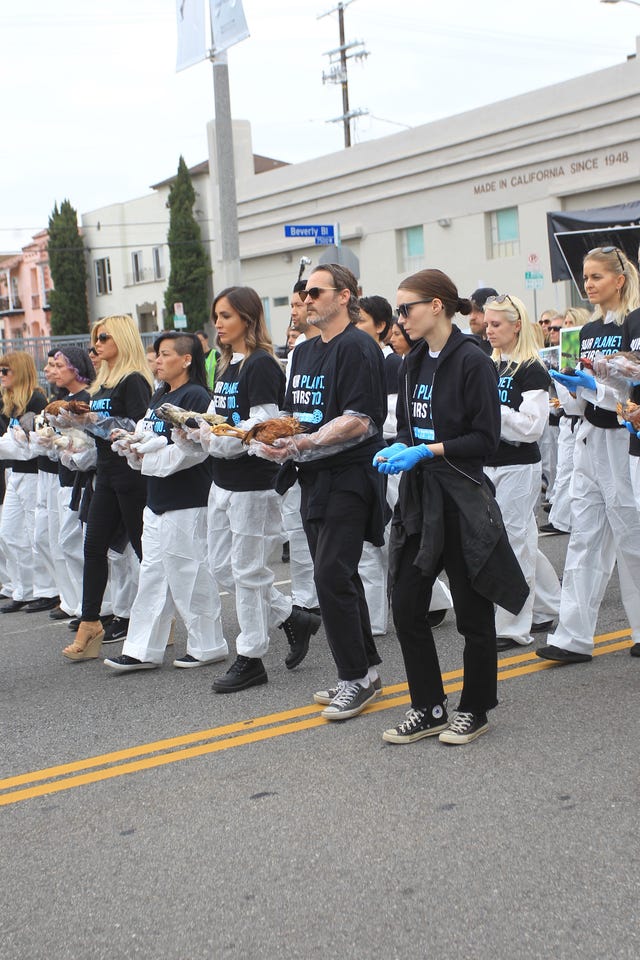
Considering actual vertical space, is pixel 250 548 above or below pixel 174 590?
above

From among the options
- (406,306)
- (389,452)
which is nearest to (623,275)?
(406,306)

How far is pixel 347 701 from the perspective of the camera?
5504 millimetres

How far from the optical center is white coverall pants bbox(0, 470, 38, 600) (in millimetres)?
9320

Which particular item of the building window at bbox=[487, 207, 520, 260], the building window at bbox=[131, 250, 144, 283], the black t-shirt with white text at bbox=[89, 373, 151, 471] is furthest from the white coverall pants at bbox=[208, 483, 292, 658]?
the building window at bbox=[131, 250, 144, 283]

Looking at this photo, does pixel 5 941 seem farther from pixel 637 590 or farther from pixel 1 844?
pixel 637 590

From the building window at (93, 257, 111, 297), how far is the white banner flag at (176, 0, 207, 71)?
1644 inches

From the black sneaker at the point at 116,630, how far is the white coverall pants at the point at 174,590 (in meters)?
1.00

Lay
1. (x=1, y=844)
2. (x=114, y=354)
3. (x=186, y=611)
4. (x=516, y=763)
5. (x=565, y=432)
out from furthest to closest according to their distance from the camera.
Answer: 1. (x=565, y=432)
2. (x=114, y=354)
3. (x=186, y=611)
4. (x=516, y=763)
5. (x=1, y=844)

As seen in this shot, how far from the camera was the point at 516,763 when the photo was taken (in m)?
4.71

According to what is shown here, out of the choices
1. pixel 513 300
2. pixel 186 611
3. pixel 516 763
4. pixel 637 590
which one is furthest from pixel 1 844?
pixel 513 300

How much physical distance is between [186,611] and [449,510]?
226cm

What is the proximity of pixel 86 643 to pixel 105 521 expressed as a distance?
766 mm

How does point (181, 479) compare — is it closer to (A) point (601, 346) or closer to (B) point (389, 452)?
(B) point (389, 452)

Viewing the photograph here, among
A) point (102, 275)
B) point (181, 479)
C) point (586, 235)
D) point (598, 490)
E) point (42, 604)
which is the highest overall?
point (102, 275)
